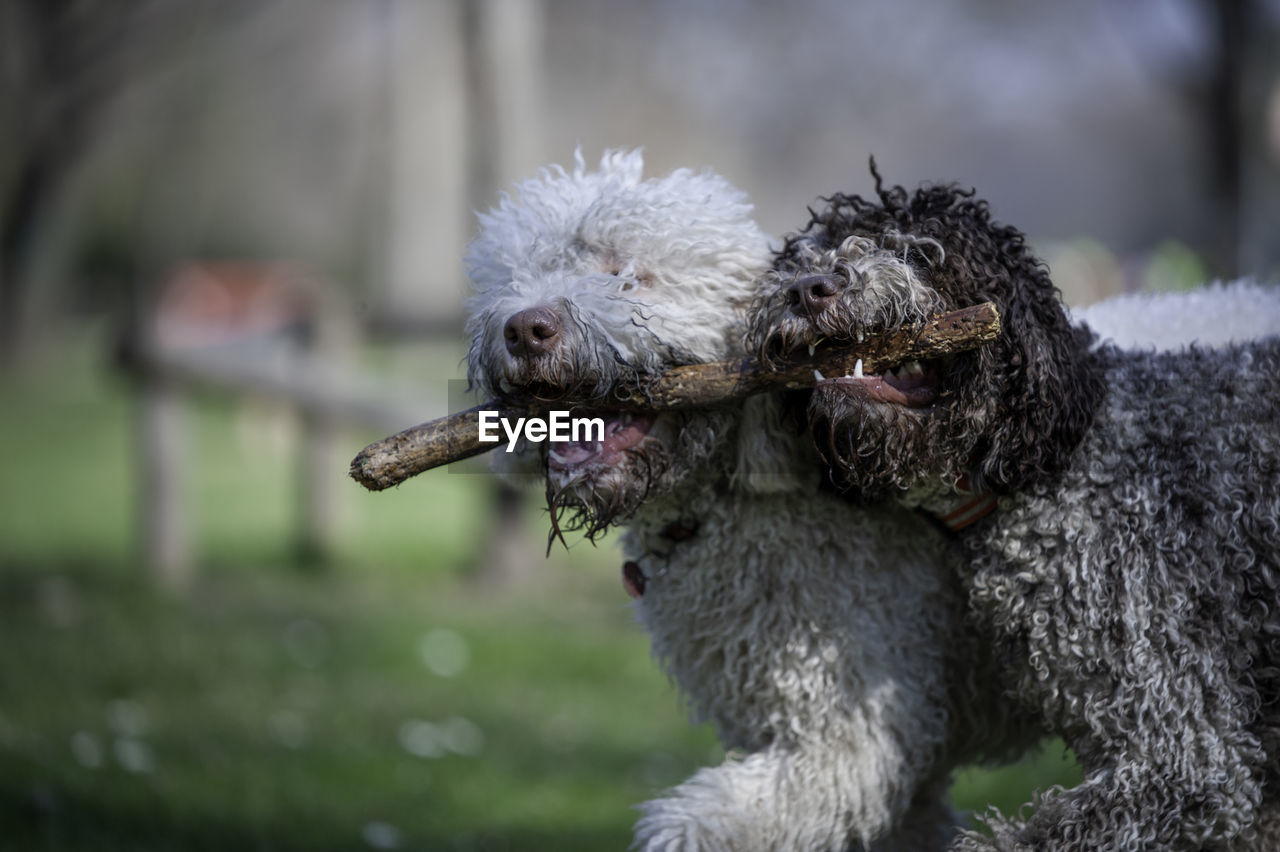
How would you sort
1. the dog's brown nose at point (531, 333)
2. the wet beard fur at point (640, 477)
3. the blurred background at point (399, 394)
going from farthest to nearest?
1. the blurred background at point (399, 394)
2. the wet beard fur at point (640, 477)
3. the dog's brown nose at point (531, 333)

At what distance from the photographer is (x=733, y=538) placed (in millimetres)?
2873

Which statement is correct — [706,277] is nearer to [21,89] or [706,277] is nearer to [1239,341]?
[1239,341]

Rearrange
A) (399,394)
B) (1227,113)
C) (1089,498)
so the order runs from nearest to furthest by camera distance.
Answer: (1089,498)
(399,394)
(1227,113)

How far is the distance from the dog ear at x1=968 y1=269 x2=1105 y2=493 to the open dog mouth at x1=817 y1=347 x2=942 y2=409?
0.38 ft

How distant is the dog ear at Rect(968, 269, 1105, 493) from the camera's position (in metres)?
2.42

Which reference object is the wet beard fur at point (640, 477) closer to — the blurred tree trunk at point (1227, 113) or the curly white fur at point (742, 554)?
the curly white fur at point (742, 554)

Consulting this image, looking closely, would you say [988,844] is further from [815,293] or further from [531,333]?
[531,333]

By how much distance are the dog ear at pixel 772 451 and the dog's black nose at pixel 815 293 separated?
325 millimetres

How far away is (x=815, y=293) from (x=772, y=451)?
446mm

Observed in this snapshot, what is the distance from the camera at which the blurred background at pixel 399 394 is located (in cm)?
483

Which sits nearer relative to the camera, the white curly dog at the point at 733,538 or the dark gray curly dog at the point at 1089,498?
the dark gray curly dog at the point at 1089,498

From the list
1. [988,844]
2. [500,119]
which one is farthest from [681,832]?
[500,119]

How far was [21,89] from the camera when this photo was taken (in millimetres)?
22312

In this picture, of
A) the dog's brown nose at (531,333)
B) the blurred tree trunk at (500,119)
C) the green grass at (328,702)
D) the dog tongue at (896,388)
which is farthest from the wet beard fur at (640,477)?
the blurred tree trunk at (500,119)
